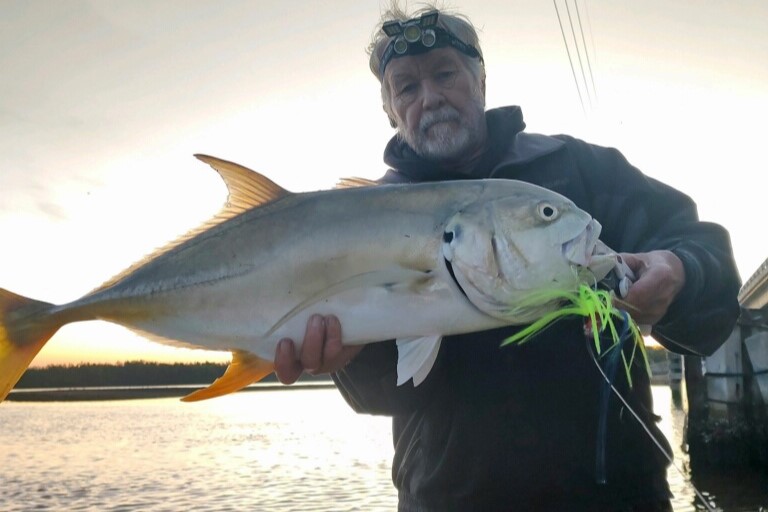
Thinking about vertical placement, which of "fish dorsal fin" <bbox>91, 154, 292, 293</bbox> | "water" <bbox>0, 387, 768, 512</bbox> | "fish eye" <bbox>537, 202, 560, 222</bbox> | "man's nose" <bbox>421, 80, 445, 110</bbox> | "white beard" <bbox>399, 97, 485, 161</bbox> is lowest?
"water" <bbox>0, 387, 768, 512</bbox>

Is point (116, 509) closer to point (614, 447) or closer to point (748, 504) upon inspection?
point (748, 504)

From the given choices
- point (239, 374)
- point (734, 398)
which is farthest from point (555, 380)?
point (734, 398)

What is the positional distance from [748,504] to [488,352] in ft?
44.7

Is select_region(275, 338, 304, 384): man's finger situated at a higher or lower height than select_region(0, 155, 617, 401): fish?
lower

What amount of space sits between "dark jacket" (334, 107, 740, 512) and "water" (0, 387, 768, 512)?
668cm

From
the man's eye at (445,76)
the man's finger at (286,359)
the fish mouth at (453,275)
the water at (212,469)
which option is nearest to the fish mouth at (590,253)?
the fish mouth at (453,275)

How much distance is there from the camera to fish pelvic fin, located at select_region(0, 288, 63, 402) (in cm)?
337

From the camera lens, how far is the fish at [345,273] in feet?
9.18

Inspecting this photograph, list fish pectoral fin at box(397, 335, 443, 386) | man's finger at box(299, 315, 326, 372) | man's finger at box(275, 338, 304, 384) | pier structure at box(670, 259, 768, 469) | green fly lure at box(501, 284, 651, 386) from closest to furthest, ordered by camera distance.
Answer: green fly lure at box(501, 284, 651, 386) < fish pectoral fin at box(397, 335, 443, 386) < man's finger at box(299, 315, 326, 372) < man's finger at box(275, 338, 304, 384) < pier structure at box(670, 259, 768, 469)

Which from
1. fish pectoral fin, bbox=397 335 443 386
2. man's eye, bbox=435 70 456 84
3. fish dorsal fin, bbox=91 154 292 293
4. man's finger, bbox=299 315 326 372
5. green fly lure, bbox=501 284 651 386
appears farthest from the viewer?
man's eye, bbox=435 70 456 84

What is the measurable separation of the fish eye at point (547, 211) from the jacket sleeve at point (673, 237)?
0.61 m

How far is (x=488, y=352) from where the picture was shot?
3.37 m

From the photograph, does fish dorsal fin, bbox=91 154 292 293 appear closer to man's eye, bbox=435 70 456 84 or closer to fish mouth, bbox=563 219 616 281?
fish mouth, bbox=563 219 616 281

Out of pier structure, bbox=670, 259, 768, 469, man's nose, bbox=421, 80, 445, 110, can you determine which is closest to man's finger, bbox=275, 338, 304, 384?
man's nose, bbox=421, 80, 445, 110
